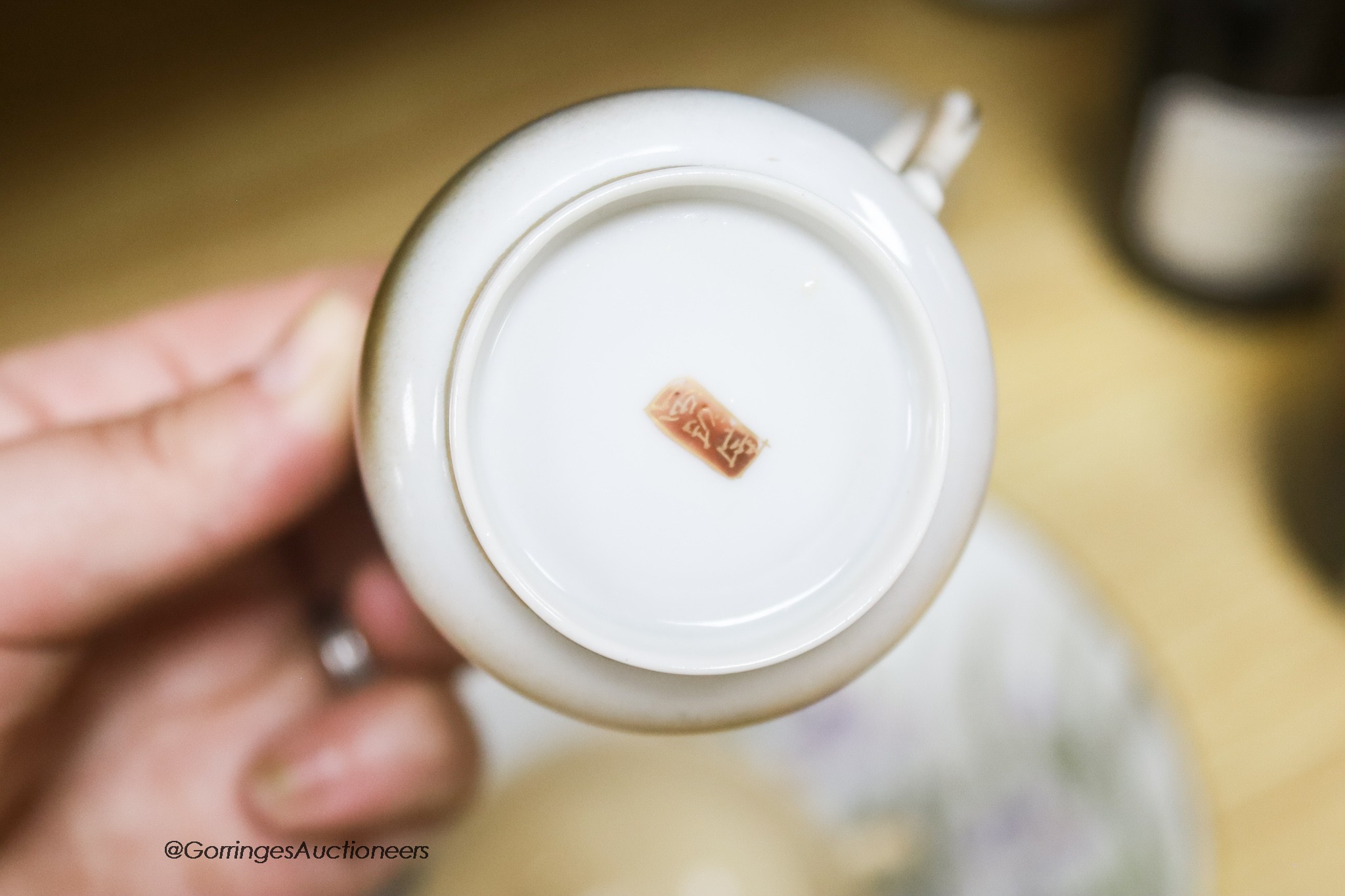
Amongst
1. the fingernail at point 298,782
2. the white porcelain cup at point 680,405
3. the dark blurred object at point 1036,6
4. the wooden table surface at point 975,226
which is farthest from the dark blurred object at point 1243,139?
the fingernail at point 298,782

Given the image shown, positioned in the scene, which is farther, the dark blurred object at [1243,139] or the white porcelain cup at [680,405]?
the dark blurred object at [1243,139]

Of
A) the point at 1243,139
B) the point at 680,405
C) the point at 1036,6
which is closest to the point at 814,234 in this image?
the point at 680,405

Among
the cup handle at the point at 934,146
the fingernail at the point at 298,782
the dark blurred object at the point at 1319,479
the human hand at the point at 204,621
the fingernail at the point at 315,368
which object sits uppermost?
the cup handle at the point at 934,146

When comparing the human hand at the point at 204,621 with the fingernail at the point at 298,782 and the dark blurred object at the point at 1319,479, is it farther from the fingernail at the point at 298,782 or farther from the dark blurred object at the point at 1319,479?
the dark blurred object at the point at 1319,479

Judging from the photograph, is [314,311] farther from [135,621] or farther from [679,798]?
[679,798]

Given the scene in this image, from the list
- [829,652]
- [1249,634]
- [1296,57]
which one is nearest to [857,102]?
[1296,57]

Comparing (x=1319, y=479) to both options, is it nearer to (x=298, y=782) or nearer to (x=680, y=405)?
(x=680, y=405)
